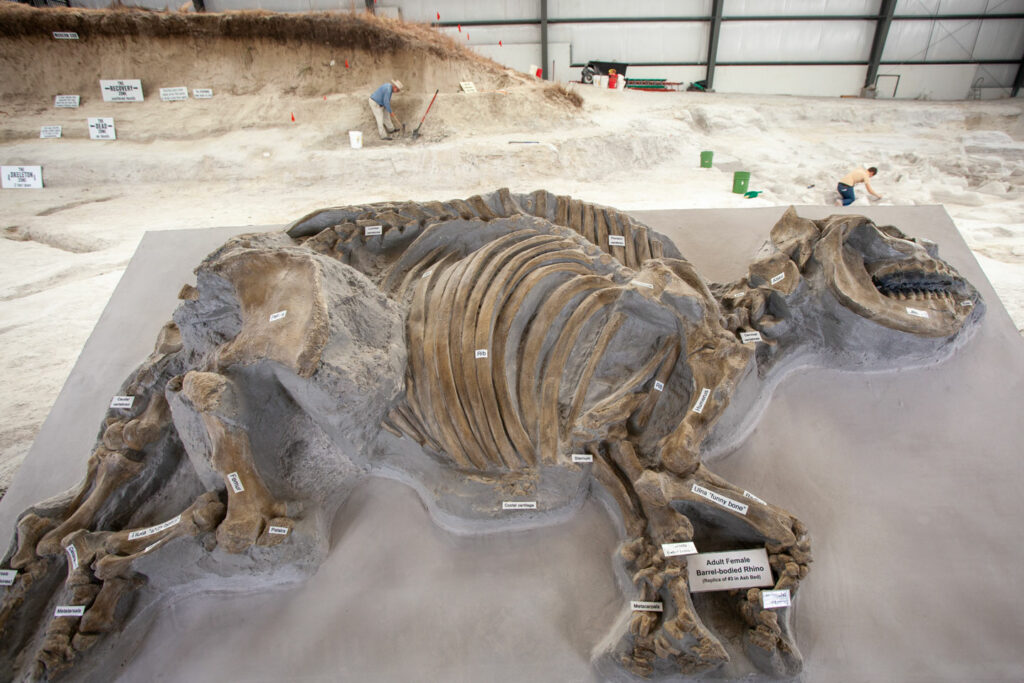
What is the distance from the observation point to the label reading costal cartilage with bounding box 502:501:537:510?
240 centimetres

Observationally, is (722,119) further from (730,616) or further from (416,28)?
(730,616)

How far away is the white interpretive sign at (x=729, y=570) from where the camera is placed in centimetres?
202

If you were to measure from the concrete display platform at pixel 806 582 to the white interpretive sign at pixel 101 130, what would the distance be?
726 cm

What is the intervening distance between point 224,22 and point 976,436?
1026 cm

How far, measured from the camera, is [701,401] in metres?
2.27

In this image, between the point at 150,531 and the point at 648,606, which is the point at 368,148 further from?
the point at 648,606

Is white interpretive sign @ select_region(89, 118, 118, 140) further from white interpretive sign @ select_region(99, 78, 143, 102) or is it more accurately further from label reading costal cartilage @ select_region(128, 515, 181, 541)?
label reading costal cartilage @ select_region(128, 515, 181, 541)

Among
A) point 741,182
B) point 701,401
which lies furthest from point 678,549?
point 741,182

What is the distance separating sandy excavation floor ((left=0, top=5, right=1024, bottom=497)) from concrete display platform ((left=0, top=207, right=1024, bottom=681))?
14.3 feet

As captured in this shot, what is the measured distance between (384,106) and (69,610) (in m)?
7.69

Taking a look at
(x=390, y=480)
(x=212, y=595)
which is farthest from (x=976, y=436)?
(x=212, y=595)

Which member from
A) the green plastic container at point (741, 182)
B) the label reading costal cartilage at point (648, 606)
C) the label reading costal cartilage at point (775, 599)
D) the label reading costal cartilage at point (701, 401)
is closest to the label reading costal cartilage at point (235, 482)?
the label reading costal cartilage at point (648, 606)

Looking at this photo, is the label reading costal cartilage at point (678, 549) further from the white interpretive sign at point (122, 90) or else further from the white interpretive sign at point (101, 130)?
the white interpretive sign at point (122, 90)

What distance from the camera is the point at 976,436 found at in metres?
2.73
